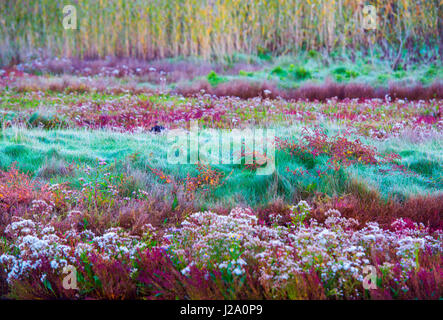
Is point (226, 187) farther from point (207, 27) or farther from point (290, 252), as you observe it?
point (207, 27)

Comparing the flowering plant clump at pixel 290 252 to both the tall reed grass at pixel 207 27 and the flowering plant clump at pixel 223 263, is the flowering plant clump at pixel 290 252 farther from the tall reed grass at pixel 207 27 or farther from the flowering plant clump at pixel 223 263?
the tall reed grass at pixel 207 27

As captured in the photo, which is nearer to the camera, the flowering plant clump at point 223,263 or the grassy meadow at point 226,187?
the flowering plant clump at point 223,263

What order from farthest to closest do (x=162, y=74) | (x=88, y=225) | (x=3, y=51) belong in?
(x=3, y=51), (x=162, y=74), (x=88, y=225)

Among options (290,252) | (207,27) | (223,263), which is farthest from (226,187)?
(207,27)

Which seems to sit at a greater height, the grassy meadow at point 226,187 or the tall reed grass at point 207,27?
the tall reed grass at point 207,27

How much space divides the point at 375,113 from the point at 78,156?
6355 mm

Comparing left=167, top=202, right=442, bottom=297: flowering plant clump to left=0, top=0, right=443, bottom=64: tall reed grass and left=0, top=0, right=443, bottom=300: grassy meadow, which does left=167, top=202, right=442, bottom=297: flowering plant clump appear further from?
left=0, top=0, right=443, bottom=64: tall reed grass

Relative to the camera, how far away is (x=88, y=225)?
4262mm


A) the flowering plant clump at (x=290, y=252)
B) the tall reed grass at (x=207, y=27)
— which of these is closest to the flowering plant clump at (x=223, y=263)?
the flowering plant clump at (x=290, y=252)

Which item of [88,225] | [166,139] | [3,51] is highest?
[3,51]

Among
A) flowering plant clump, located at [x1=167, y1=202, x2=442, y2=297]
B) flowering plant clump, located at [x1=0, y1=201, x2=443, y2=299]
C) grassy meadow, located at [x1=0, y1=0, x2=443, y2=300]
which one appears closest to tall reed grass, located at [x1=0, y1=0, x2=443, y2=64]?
grassy meadow, located at [x1=0, y1=0, x2=443, y2=300]
